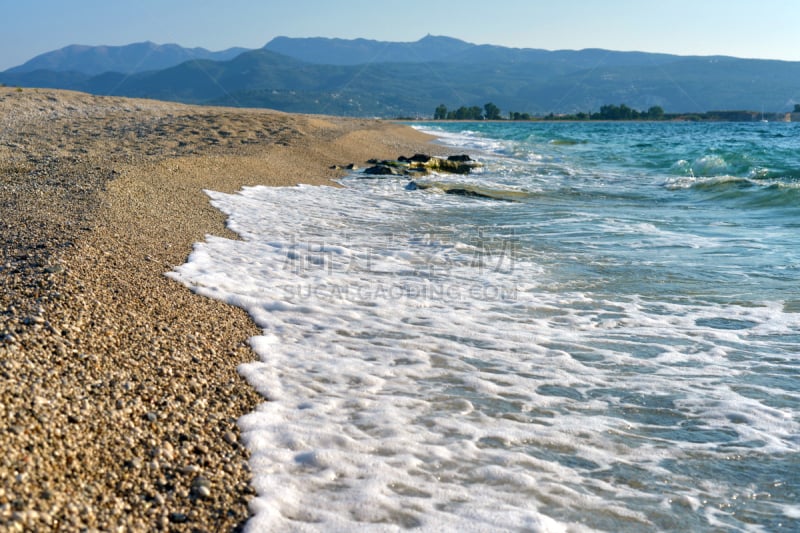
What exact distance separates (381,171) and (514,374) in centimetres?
1372

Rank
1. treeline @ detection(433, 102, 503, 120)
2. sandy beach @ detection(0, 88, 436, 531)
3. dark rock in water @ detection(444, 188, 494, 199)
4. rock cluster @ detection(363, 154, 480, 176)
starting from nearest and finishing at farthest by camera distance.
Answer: sandy beach @ detection(0, 88, 436, 531) < dark rock in water @ detection(444, 188, 494, 199) < rock cluster @ detection(363, 154, 480, 176) < treeline @ detection(433, 102, 503, 120)

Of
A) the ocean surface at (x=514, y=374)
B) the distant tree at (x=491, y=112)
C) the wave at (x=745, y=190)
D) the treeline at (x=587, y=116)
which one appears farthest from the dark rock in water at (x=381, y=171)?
the distant tree at (x=491, y=112)

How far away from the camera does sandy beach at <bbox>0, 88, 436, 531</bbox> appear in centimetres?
280

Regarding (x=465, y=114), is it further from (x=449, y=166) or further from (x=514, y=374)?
(x=514, y=374)

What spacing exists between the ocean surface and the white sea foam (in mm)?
16

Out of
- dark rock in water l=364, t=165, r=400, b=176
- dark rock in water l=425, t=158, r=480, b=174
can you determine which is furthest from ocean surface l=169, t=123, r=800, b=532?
dark rock in water l=425, t=158, r=480, b=174

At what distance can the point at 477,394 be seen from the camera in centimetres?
448

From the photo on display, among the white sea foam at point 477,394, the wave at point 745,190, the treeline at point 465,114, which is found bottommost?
the white sea foam at point 477,394

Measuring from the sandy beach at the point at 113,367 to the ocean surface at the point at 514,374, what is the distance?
253 mm

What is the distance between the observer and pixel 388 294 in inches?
266

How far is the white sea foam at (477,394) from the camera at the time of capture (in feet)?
10.7

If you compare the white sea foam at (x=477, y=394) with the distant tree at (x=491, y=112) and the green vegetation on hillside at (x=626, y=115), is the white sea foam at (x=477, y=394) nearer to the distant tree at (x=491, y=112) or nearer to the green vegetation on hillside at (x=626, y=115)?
the green vegetation on hillside at (x=626, y=115)

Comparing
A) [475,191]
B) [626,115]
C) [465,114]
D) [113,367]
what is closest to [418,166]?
[475,191]

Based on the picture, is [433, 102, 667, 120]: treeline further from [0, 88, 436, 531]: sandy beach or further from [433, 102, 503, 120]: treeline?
[0, 88, 436, 531]: sandy beach
